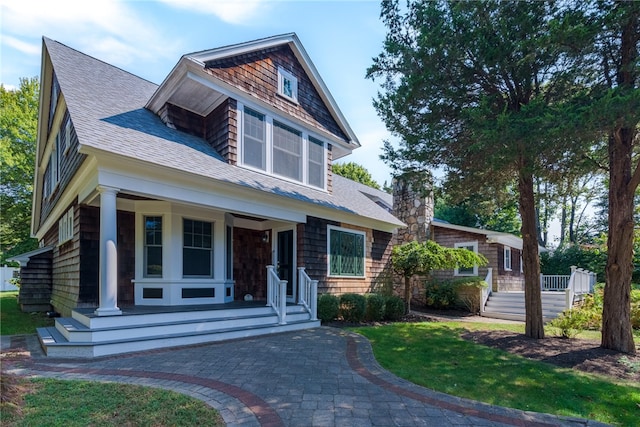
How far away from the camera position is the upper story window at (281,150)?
31.8 ft

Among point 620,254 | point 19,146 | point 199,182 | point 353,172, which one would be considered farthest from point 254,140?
point 353,172

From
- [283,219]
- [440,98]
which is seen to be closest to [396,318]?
[283,219]

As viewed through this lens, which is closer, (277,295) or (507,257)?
(277,295)

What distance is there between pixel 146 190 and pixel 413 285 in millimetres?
13089

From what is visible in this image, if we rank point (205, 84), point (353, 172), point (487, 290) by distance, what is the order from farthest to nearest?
1. point (353, 172)
2. point (487, 290)
3. point (205, 84)

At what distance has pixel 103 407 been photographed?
3.67 meters

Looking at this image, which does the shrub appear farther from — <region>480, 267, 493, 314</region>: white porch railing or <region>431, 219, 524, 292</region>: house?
<region>431, 219, 524, 292</region>: house

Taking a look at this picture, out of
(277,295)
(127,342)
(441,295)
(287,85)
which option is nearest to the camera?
(127,342)

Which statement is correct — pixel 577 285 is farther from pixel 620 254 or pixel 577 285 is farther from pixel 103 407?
pixel 103 407

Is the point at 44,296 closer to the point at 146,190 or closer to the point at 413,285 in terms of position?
the point at 146,190

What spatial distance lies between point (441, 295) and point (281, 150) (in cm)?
957

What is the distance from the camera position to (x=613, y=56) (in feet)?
22.5

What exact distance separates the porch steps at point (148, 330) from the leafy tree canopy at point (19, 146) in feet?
69.7

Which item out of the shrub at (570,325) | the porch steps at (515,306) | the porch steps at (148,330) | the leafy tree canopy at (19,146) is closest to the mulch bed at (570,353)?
the shrub at (570,325)
